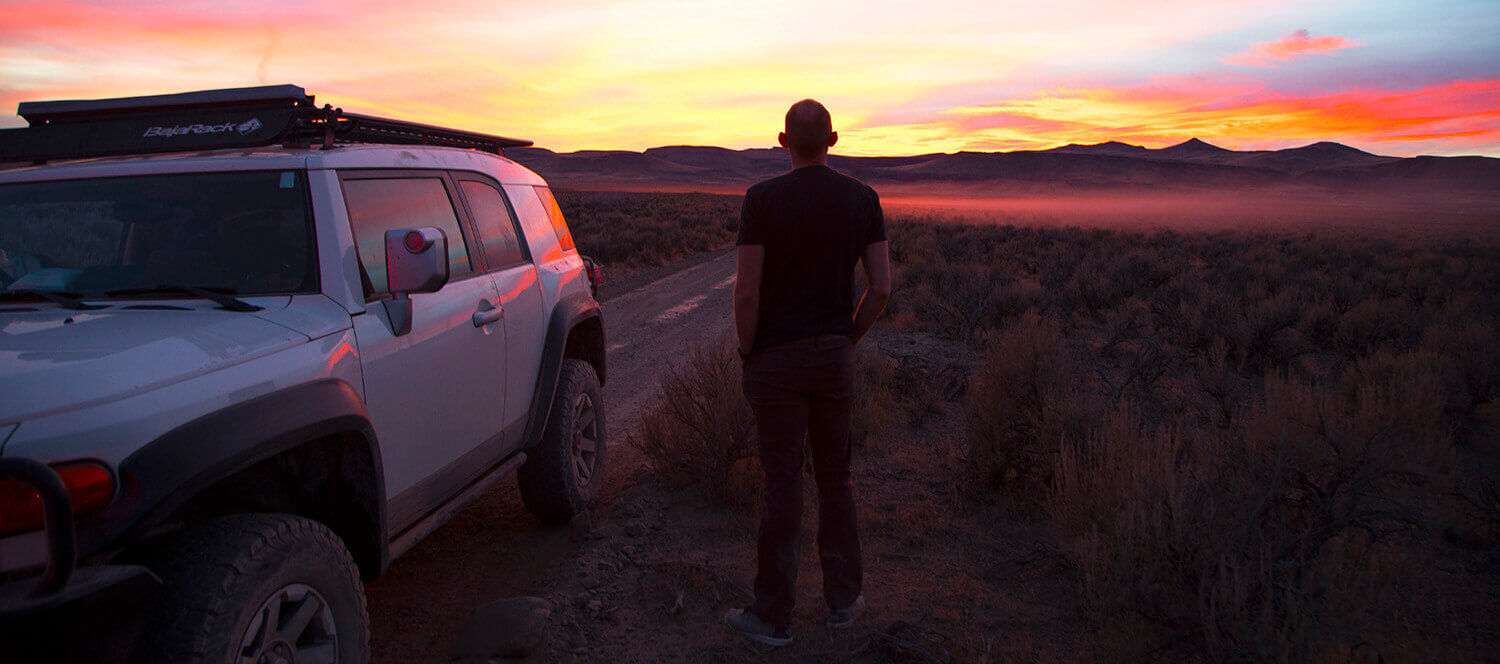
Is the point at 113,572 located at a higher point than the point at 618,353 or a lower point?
higher

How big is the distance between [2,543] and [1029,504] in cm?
441

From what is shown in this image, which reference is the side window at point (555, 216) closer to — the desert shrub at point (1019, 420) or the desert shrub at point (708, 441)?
the desert shrub at point (708, 441)

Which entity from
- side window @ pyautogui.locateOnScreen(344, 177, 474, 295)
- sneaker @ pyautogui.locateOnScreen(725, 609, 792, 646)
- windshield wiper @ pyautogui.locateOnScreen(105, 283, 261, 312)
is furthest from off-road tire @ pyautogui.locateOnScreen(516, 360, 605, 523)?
windshield wiper @ pyautogui.locateOnScreen(105, 283, 261, 312)

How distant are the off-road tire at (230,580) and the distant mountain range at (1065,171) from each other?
13020 centimetres

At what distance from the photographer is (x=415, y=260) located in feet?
8.84

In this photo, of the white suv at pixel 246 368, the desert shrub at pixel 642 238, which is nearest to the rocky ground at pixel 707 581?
the white suv at pixel 246 368

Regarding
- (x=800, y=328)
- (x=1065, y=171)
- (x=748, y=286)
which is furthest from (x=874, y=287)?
(x=1065, y=171)

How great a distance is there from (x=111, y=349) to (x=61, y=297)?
0.74 m

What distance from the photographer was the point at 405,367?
2.89 meters

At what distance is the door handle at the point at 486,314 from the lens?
3401 mm

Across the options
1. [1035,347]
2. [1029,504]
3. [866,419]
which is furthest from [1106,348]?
[1029,504]

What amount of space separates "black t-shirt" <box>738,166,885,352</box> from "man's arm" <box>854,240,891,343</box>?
0.22 ft

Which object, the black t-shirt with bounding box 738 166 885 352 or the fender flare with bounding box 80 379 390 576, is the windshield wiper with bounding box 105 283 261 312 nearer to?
the fender flare with bounding box 80 379 390 576

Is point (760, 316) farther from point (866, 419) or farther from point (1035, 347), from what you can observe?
point (1035, 347)
